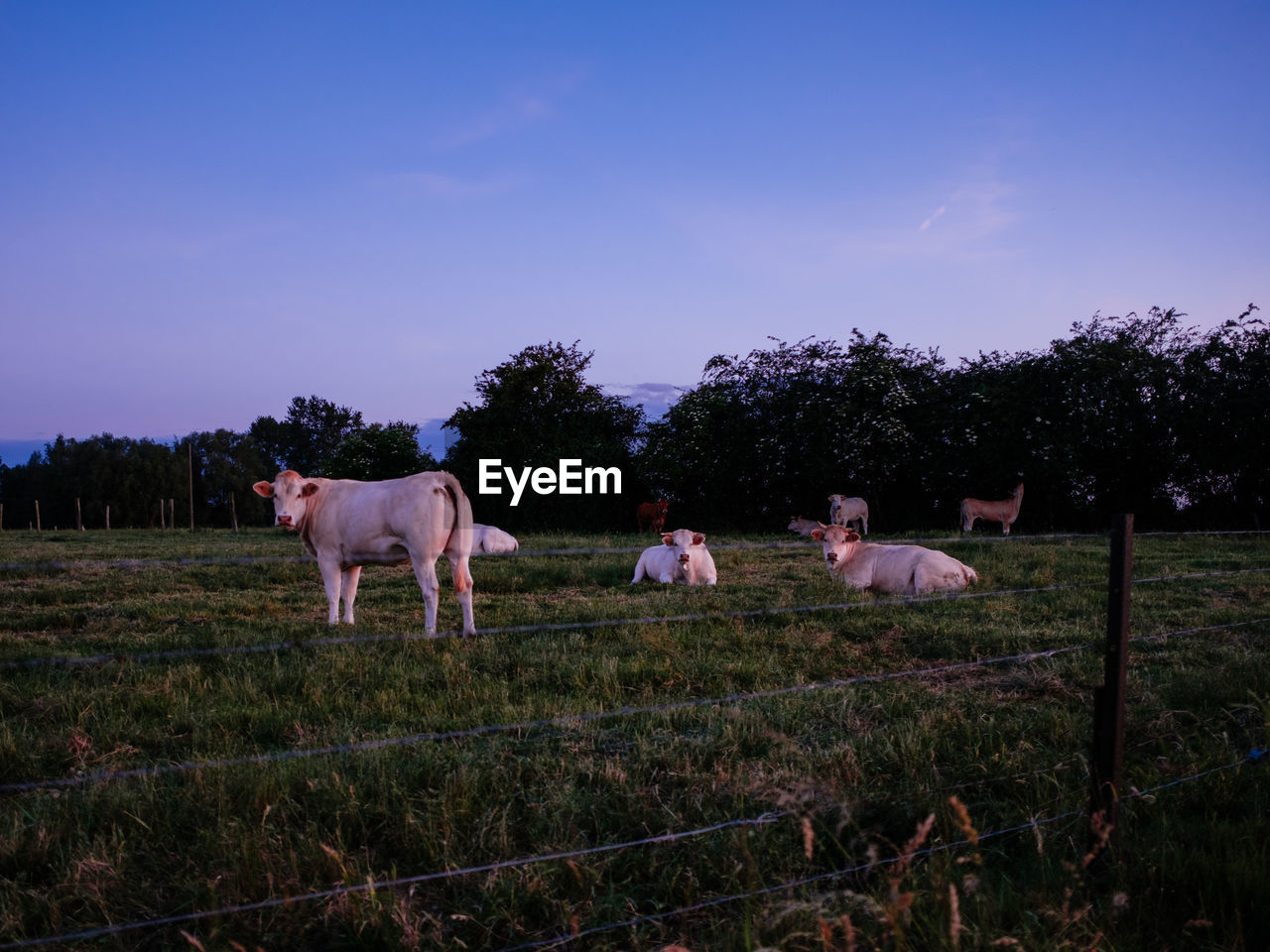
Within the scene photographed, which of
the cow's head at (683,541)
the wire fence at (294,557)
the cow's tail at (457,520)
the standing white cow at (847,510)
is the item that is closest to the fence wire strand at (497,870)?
the wire fence at (294,557)

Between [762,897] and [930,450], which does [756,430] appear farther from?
[762,897]

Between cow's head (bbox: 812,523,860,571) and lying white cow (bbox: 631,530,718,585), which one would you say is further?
lying white cow (bbox: 631,530,718,585)

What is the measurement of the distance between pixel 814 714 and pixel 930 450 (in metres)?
20.5

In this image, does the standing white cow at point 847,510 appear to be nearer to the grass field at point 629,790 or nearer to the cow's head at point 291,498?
the grass field at point 629,790

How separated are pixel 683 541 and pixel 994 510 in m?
14.0

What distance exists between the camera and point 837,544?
10211mm

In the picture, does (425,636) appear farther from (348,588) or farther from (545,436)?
(545,436)

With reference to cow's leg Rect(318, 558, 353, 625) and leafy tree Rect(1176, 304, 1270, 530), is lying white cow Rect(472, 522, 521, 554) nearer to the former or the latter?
cow's leg Rect(318, 558, 353, 625)

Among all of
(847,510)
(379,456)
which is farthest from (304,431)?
(847,510)

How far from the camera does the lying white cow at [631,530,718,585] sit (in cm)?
1070

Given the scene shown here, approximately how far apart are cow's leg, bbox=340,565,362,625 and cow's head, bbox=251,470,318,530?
72 cm

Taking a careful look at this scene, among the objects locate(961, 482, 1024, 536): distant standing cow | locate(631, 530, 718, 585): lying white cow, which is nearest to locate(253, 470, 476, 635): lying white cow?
locate(631, 530, 718, 585): lying white cow

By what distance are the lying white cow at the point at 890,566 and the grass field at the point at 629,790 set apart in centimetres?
257

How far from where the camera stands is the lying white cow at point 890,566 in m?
9.43
